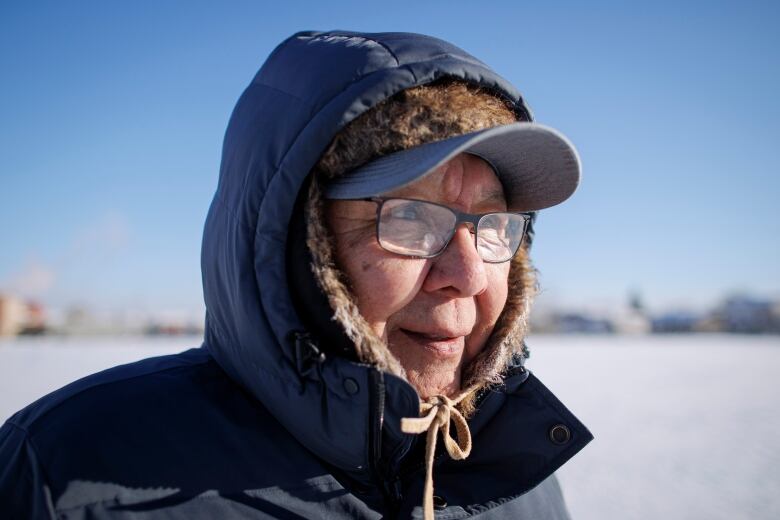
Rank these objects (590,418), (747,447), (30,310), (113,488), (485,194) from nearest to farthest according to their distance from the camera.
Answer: (113,488) → (485,194) → (747,447) → (590,418) → (30,310)

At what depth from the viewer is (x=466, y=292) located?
4.63ft

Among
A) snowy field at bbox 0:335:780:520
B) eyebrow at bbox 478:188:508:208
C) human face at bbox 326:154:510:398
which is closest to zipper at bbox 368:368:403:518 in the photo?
human face at bbox 326:154:510:398

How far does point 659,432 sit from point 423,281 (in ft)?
26.4

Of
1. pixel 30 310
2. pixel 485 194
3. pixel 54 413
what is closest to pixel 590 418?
pixel 485 194

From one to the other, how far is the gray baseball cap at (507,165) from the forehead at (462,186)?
4cm

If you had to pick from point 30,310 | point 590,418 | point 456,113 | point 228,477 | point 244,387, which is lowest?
point 30,310

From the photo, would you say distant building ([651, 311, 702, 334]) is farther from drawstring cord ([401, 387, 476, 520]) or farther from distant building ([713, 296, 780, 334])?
drawstring cord ([401, 387, 476, 520])

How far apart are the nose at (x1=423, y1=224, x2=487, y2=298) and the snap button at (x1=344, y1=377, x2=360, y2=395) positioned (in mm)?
322

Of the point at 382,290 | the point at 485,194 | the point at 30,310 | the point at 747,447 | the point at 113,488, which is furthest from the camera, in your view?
the point at 30,310

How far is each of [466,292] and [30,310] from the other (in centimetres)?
4006

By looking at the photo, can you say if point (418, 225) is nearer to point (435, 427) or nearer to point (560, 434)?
point (435, 427)

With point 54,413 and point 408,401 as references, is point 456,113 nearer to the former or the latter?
point 408,401

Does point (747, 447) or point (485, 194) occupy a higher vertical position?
point (485, 194)

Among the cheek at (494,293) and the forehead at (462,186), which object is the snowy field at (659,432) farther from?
the forehead at (462,186)
